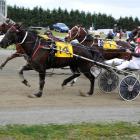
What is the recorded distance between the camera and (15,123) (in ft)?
36.6

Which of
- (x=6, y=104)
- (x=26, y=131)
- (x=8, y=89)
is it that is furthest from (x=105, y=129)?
(x=8, y=89)

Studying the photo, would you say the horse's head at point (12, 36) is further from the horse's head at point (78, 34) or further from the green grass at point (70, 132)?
the green grass at point (70, 132)

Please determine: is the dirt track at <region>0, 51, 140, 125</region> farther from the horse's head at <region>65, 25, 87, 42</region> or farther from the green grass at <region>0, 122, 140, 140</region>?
A: the horse's head at <region>65, 25, 87, 42</region>

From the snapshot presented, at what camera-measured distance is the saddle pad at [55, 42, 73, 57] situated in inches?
616

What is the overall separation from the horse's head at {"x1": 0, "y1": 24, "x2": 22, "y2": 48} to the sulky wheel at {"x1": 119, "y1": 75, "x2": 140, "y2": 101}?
2.99 metres

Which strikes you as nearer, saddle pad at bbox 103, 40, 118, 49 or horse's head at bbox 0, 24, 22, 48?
horse's head at bbox 0, 24, 22, 48

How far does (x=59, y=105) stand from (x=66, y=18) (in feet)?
301

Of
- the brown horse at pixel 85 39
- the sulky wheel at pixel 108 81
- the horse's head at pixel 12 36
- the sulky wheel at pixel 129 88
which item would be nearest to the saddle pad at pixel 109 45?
the brown horse at pixel 85 39

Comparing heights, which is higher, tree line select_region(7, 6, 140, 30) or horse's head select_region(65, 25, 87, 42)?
horse's head select_region(65, 25, 87, 42)

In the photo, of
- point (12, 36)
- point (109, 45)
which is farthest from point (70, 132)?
point (109, 45)

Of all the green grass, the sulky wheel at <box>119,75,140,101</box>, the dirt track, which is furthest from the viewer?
the sulky wheel at <box>119,75,140,101</box>

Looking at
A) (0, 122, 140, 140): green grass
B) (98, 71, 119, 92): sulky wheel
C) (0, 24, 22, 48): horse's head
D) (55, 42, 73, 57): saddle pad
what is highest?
(0, 24, 22, 48): horse's head

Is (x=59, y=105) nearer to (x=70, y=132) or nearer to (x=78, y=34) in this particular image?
(x=70, y=132)

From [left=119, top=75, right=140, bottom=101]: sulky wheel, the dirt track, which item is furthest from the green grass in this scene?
[left=119, top=75, right=140, bottom=101]: sulky wheel
